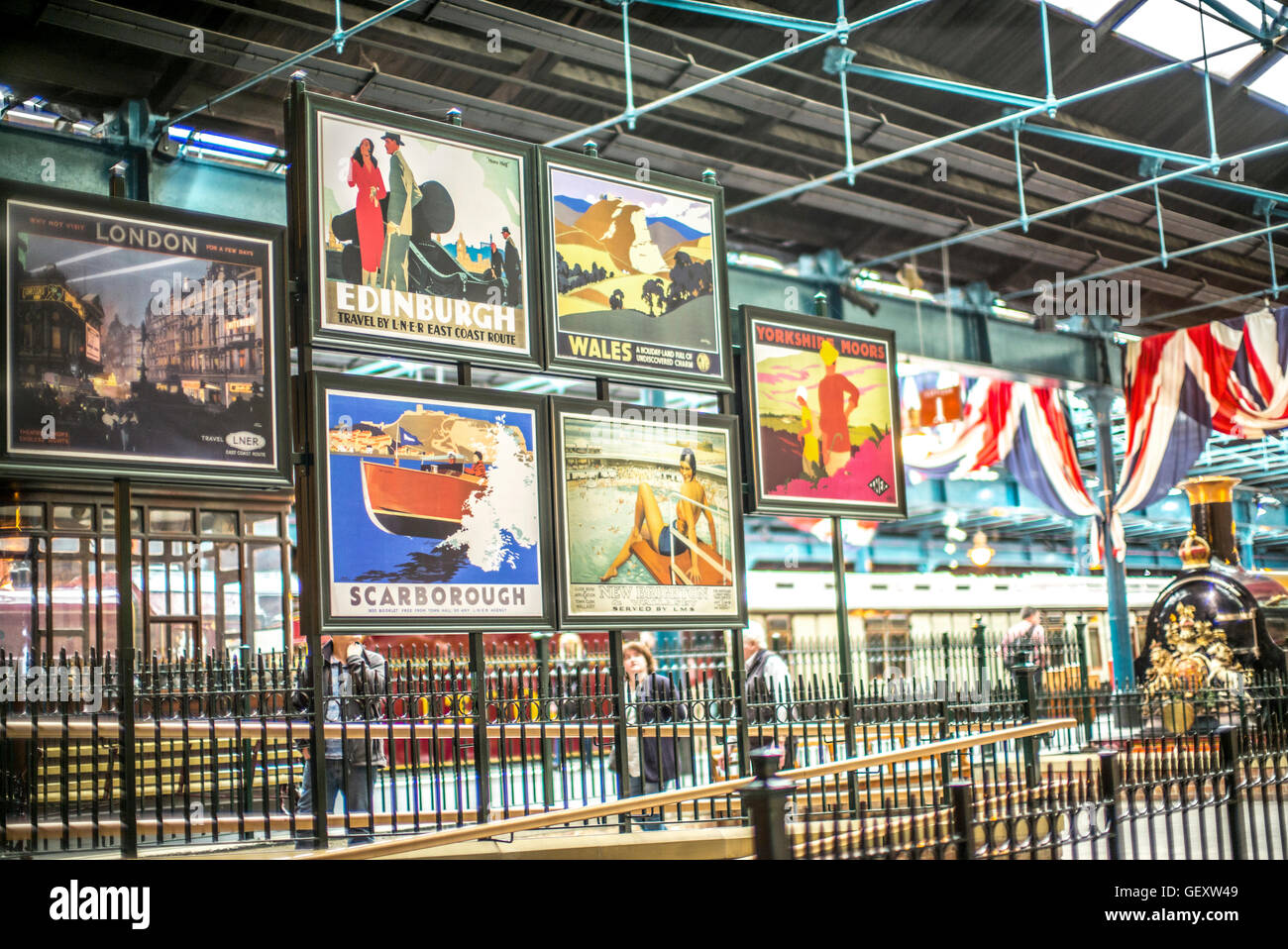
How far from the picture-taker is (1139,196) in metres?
16.7

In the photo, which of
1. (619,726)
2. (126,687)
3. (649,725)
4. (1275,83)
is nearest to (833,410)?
(649,725)

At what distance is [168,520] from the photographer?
1270cm

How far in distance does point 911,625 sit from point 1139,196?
10570mm

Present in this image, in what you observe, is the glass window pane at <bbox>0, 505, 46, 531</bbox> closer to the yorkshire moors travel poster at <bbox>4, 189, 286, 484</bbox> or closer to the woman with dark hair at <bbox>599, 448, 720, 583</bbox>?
the yorkshire moors travel poster at <bbox>4, 189, 286, 484</bbox>

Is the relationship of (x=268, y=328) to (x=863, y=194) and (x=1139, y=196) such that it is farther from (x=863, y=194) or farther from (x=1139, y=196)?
(x=1139, y=196)

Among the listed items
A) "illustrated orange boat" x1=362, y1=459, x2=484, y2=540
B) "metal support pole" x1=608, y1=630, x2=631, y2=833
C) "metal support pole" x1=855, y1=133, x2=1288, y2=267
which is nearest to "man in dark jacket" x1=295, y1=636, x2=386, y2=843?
"illustrated orange boat" x1=362, y1=459, x2=484, y2=540

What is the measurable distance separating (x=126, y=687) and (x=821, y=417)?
16.0ft

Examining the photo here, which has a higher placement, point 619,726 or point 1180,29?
point 1180,29

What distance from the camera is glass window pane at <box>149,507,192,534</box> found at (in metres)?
12.6

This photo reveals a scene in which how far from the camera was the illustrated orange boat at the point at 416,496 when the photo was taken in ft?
22.2

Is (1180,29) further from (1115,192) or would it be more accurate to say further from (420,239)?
(420,239)

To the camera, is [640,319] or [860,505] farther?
[860,505]

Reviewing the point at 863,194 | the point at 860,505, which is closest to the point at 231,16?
the point at 860,505

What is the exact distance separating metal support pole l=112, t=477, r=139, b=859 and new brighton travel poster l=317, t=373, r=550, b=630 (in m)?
0.94
